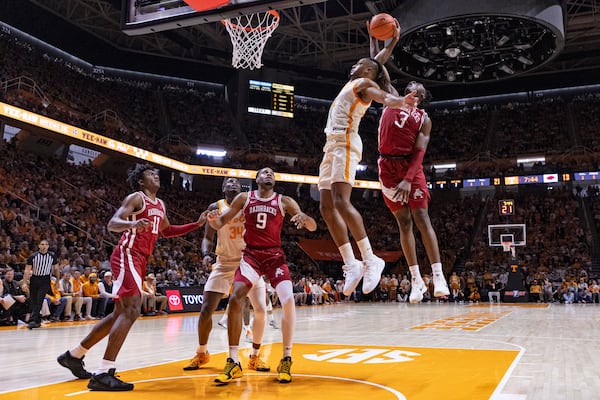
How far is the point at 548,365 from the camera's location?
5828mm

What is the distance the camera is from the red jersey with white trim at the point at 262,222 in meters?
5.47

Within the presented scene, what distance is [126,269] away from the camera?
5.11 m

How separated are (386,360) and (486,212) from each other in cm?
2470

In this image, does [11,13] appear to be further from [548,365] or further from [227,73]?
[548,365]

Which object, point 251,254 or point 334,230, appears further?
point 251,254

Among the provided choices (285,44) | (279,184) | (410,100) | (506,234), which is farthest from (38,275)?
(285,44)

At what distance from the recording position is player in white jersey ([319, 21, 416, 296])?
14.5 feet

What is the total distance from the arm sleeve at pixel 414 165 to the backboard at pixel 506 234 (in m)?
20.9

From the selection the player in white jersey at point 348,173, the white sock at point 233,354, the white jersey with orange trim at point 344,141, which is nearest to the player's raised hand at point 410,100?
the player in white jersey at point 348,173

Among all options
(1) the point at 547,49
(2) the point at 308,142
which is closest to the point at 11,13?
(2) the point at 308,142

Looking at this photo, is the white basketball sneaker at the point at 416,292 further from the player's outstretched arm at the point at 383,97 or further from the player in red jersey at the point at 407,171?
the player's outstretched arm at the point at 383,97

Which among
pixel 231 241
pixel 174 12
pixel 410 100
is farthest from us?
pixel 174 12

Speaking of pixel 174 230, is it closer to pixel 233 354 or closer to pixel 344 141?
pixel 233 354

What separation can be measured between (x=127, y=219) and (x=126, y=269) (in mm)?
477
